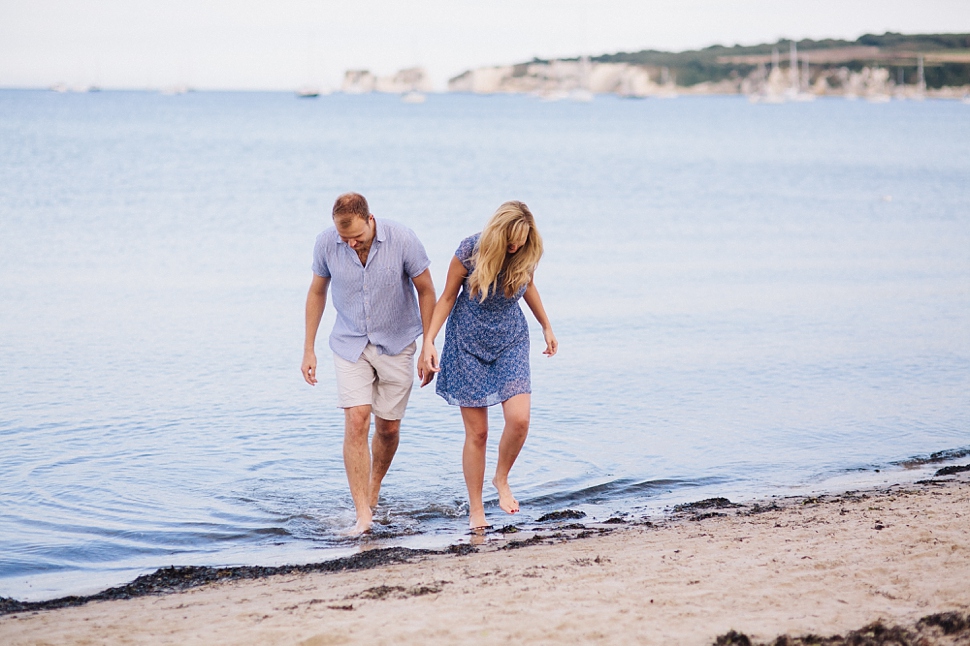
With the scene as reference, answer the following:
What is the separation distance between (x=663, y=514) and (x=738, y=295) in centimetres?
858

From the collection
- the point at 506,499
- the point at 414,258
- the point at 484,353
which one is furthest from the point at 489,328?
the point at 506,499

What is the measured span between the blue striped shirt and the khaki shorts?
2.1 inches

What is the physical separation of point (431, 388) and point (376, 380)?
3.65 m

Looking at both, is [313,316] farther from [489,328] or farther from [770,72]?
[770,72]

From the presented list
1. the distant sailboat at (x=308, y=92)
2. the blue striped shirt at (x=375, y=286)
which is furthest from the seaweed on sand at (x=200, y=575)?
the distant sailboat at (x=308, y=92)

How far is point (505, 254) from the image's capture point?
17.2 feet

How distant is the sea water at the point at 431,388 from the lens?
21.0 ft

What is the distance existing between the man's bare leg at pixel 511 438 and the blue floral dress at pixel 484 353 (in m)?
0.06

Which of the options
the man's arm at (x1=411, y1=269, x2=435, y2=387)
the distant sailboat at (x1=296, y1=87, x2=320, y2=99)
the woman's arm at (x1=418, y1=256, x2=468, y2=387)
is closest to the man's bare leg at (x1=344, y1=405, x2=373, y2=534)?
the man's arm at (x1=411, y1=269, x2=435, y2=387)

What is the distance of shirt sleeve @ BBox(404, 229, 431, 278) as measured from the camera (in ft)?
18.2

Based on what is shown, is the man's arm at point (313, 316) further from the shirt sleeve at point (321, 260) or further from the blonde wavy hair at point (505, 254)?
the blonde wavy hair at point (505, 254)

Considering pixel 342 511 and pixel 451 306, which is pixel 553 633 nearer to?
pixel 451 306

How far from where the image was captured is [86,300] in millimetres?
13109

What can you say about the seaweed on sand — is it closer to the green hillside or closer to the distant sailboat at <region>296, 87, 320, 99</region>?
the distant sailboat at <region>296, 87, 320, 99</region>
